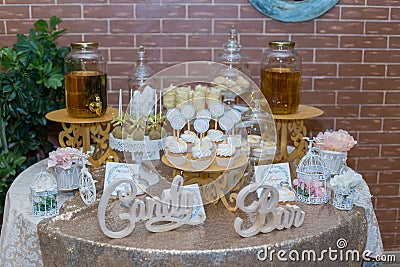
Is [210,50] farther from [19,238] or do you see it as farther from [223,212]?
[19,238]

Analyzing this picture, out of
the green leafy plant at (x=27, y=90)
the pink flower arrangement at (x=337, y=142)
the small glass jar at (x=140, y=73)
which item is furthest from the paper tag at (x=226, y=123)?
the green leafy plant at (x=27, y=90)

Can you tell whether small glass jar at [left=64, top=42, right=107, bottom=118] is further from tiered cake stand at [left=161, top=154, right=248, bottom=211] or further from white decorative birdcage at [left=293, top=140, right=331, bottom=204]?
white decorative birdcage at [left=293, top=140, right=331, bottom=204]

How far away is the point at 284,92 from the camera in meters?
1.94

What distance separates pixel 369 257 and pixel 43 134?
164 centimetres

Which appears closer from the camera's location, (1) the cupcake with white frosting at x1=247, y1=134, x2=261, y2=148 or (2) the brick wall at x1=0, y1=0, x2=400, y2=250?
(1) the cupcake with white frosting at x1=247, y1=134, x2=261, y2=148

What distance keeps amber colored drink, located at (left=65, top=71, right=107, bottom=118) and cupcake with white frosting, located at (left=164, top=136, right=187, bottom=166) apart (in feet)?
1.59

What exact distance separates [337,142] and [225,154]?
56 centimetres

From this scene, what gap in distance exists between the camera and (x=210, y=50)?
2545mm

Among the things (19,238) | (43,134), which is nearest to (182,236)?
(19,238)

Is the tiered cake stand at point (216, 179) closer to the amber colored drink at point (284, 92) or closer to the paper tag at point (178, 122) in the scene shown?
the paper tag at point (178, 122)

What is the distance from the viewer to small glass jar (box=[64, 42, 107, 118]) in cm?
195

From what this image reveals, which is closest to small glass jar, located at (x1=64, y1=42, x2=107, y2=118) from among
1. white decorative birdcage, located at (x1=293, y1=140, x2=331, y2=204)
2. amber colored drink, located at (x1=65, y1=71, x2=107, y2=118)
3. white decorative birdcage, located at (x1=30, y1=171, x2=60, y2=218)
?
amber colored drink, located at (x1=65, y1=71, x2=107, y2=118)

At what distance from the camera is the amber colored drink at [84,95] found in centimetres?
195

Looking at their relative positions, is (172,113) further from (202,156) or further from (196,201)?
(196,201)
